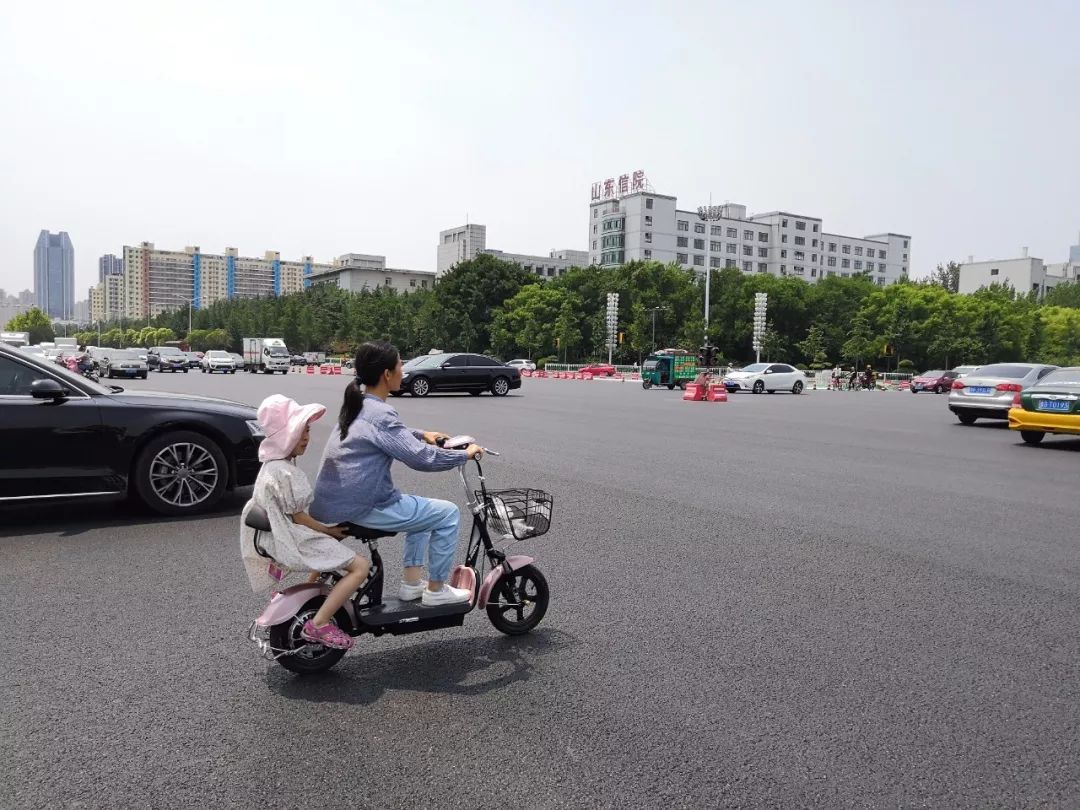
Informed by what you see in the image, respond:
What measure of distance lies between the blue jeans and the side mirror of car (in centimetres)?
431

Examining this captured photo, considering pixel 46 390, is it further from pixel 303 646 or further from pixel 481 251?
pixel 481 251

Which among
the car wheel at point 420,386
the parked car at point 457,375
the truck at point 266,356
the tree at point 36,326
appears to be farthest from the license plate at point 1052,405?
the tree at point 36,326

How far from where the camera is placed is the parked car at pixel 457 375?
26.3 meters

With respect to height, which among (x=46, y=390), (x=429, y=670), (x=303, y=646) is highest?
(x=46, y=390)

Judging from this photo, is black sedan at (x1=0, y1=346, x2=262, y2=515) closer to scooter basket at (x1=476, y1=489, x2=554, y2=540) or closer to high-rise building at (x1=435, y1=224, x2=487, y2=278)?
scooter basket at (x1=476, y1=489, x2=554, y2=540)

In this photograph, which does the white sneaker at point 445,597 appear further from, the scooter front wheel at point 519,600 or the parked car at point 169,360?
the parked car at point 169,360

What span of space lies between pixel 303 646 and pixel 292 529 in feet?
1.76

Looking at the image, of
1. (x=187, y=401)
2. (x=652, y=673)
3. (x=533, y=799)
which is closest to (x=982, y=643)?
(x=652, y=673)

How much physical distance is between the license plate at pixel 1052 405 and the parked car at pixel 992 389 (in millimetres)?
3986

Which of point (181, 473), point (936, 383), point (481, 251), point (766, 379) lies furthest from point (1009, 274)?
point (181, 473)

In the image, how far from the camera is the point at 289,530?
11.9 ft

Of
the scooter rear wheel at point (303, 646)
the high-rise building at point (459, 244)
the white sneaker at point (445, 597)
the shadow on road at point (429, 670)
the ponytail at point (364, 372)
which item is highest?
the high-rise building at point (459, 244)

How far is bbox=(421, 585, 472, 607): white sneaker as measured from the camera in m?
3.94

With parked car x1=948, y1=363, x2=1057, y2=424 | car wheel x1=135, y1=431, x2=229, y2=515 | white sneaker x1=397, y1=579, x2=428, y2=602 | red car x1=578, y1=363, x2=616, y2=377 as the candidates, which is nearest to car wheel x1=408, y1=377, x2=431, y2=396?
parked car x1=948, y1=363, x2=1057, y2=424
